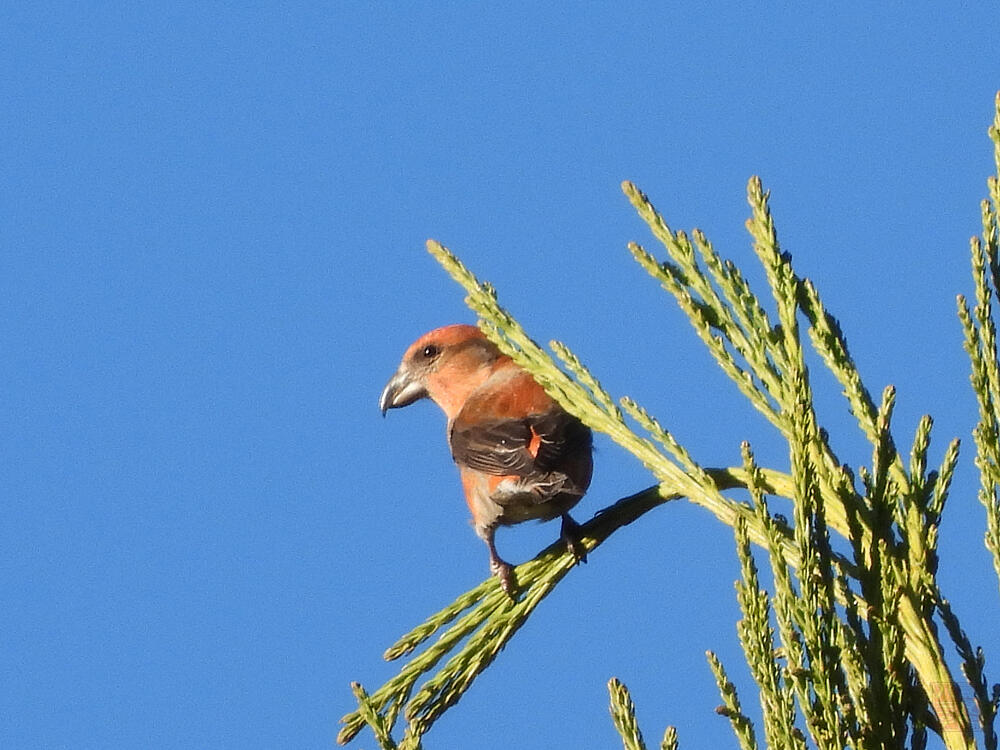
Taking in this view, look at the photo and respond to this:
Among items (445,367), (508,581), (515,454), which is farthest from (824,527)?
(445,367)

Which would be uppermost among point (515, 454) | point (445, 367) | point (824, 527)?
point (445, 367)

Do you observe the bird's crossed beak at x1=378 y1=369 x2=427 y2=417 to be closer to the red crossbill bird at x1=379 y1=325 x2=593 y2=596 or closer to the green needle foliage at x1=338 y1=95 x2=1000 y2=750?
the red crossbill bird at x1=379 y1=325 x2=593 y2=596

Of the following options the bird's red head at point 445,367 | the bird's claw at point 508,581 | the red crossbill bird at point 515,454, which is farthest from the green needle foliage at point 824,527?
the bird's red head at point 445,367

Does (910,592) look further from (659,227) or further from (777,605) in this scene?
(659,227)

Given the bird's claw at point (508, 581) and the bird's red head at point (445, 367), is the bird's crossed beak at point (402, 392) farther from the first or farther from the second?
the bird's claw at point (508, 581)

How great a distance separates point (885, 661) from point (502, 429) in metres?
3.01

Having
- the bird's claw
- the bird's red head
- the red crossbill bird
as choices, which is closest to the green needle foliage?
the bird's claw

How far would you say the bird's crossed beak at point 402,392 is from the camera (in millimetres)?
6242

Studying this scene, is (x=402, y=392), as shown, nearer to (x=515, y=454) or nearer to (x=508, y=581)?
(x=515, y=454)

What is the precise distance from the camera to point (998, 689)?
204 centimetres

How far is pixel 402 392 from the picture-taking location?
6.27m

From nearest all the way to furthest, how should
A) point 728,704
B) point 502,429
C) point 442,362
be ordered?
1. point 728,704
2. point 502,429
3. point 442,362

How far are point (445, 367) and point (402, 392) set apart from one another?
256mm

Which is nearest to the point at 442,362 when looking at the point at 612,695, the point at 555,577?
the point at 555,577
